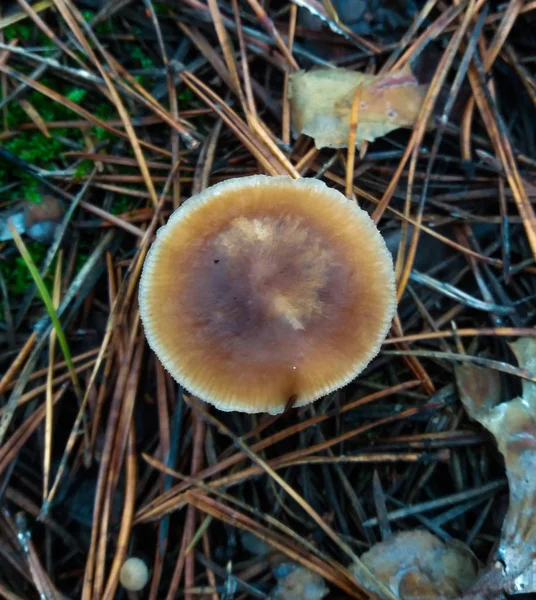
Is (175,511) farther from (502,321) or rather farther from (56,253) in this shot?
(502,321)

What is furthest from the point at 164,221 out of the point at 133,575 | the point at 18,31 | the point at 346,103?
the point at 133,575

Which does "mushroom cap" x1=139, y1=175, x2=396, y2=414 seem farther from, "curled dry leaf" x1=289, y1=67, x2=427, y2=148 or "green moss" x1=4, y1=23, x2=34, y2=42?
"green moss" x1=4, y1=23, x2=34, y2=42

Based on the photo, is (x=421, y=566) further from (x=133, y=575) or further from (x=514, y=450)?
(x=133, y=575)


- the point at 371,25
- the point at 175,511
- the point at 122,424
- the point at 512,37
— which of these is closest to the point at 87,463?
the point at 122,424

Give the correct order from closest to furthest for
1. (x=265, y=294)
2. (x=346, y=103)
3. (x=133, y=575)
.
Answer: (x=265, y=294) < (x=133, y=575) < (x=346, y=103)

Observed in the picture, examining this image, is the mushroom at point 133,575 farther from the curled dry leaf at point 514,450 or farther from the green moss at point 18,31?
the green moss at point 18,31

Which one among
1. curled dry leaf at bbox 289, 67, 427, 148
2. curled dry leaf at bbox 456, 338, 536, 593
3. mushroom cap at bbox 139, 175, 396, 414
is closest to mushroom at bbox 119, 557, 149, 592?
mushroom cap at bbox 139, 175, 396, 414
